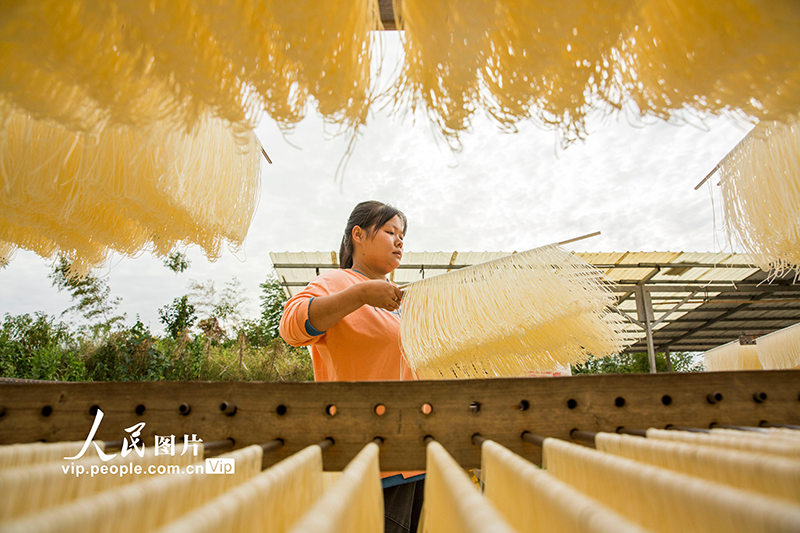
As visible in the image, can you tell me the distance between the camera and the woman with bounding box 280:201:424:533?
1.03 m

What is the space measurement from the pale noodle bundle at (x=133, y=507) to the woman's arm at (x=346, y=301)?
2.19 feet

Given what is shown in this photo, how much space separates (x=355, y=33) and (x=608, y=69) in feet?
1.16

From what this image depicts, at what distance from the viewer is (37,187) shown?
74 cm

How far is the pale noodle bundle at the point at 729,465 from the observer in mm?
256

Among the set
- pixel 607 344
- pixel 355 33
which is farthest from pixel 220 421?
pixel 607 344

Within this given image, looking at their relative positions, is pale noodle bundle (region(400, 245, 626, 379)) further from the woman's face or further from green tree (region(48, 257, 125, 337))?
green tree (region(48, 257, 125, 337))

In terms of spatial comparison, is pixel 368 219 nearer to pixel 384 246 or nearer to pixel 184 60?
pixel 384 246

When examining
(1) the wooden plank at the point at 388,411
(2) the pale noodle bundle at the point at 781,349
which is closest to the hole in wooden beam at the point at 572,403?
(1) the wooden plank at the point at 388,411

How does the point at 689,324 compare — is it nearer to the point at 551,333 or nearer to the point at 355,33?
the point at 551,333

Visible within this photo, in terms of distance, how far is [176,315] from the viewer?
28.1 ft

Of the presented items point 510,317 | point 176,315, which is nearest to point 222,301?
point 176,315

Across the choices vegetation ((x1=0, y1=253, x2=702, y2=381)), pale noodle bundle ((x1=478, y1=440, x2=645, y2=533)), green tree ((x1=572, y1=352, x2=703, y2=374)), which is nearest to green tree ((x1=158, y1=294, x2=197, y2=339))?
vegetation ((x1=0, y1=253, x2=702, y2=381))

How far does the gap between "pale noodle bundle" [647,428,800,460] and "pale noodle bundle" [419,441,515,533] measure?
244 millimetres

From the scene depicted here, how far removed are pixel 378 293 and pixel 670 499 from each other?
2.68 feet
